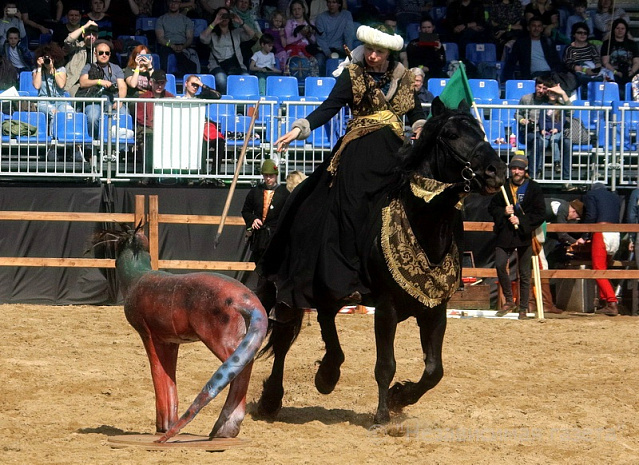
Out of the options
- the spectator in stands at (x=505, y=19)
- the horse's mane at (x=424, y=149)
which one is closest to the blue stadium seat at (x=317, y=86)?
the spectator in stands at (x=505, y=19)

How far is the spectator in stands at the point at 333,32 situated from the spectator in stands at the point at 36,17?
4.11 m

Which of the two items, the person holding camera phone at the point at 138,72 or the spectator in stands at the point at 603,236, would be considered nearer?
the spectator in stands at the point at 603,236

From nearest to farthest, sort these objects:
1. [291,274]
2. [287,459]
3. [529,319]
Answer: [287,459] < [291,274] < [529,319]

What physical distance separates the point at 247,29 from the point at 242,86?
4.49 ft

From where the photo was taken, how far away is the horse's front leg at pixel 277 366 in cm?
744

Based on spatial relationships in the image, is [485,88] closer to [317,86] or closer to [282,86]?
[317,86]

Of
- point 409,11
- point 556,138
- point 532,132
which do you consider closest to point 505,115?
point 532,132

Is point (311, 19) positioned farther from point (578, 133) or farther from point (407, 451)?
point (407, 451)

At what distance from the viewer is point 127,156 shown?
14.5 metres

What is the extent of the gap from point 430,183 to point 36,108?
8995 mm

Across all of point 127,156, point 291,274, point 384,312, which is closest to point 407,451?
point 384,312

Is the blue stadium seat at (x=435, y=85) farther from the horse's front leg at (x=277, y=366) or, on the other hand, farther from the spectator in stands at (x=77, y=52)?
the horse's front leg at (x=277, y=366)

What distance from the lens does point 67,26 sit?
1647 cm

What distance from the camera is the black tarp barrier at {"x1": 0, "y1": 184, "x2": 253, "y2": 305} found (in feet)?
46.7
